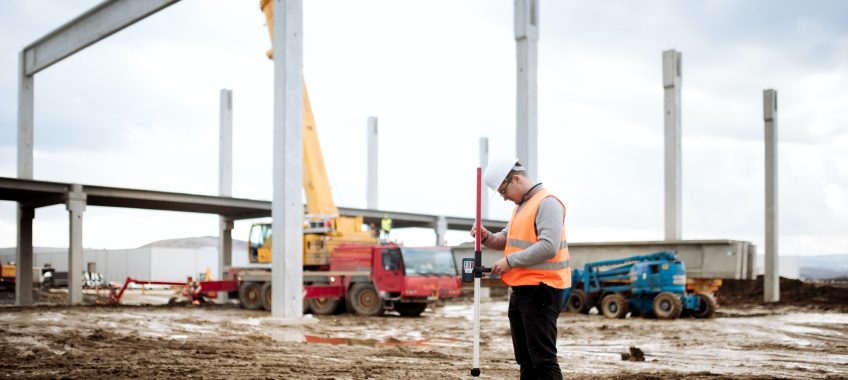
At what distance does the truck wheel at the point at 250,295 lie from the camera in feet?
79.7

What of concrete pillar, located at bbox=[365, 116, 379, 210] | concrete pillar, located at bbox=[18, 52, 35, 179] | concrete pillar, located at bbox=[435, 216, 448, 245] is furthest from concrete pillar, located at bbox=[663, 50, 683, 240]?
concrete pillar, located at bbox=[18, 52, 35, 179]

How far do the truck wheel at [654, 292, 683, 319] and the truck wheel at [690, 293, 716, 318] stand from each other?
1.13 meters

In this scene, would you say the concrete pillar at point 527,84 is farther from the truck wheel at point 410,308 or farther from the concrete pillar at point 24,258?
the concrete pillar at point 24,258

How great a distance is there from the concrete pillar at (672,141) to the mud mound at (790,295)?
4966 millimetres

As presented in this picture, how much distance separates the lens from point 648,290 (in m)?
20.4

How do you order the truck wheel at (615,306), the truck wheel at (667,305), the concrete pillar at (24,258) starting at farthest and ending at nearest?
the concrete pillar at (24,258) < the truck wheel at (615,306) < the truck wheel at (667,305)

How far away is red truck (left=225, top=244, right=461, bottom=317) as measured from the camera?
816 inches

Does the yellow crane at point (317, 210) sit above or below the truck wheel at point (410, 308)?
above

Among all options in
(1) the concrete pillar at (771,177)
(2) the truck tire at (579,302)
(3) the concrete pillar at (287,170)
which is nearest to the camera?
(3) the concrete pillar at (287,170)

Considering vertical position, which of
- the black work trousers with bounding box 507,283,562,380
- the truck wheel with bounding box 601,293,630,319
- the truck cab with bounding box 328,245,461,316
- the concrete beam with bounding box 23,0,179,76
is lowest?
the truck wheel with bounding box 601,293,630,319

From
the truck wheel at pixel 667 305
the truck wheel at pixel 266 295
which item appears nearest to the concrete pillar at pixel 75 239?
the truck wheel at pixel 266 295

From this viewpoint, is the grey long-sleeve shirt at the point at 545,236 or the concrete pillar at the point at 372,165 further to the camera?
the concrete pillar at the point at 372,165

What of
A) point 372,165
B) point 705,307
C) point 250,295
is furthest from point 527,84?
point 372,165

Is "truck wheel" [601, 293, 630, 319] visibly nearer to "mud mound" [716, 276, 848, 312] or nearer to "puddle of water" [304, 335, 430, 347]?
"puddle of water" [304, 335, 430, 347]
